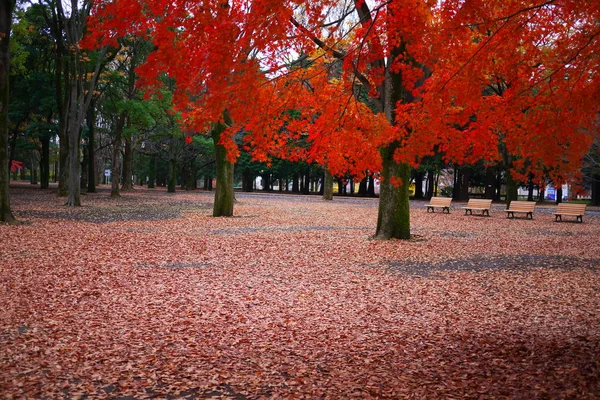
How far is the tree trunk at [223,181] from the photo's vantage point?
20.5 m

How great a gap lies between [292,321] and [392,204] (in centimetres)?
857

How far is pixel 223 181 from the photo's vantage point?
2056 centimetres

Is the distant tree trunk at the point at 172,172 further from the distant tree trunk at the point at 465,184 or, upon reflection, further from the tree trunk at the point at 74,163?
the distant tree trunk at the point at 465,184

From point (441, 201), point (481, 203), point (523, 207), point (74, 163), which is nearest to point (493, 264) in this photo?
point (523, 207)

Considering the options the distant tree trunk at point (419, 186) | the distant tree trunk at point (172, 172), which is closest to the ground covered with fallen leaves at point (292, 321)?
the distant tree trunk at point (172, 172)

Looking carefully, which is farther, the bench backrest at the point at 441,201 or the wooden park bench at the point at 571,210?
the bench backrest at the point at 441,201

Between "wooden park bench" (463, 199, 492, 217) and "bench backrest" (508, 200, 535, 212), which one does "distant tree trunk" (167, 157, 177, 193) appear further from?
"bench backrest" (508, 200, 535, 212)

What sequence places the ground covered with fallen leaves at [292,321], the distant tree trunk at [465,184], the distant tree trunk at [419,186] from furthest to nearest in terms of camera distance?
the distant tree trunk at [419,186] < the distant tree trunk at [465,184] < the ground covered with fallen leaves at [292,321]

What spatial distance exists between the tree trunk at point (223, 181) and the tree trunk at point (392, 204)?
828 centimetres

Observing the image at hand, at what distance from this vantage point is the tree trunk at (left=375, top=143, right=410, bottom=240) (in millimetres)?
13961

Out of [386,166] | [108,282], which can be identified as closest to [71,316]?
Result: [108,282]

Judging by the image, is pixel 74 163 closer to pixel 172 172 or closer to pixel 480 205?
pixel 480 205

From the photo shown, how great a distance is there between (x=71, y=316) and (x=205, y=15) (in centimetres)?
404

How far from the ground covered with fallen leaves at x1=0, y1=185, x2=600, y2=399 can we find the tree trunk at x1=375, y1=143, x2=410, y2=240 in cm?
190
